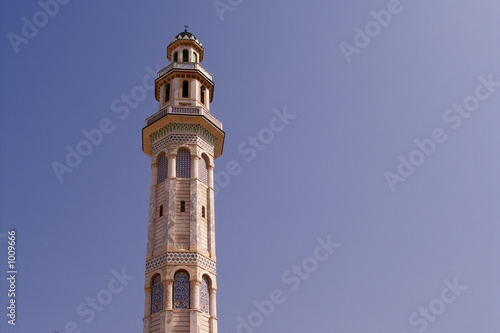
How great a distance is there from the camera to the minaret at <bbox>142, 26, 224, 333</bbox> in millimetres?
26359

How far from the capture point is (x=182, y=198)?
2906cm

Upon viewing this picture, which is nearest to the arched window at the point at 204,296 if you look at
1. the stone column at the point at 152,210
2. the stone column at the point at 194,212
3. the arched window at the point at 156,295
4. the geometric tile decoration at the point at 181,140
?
the stone column at the point at 194,212

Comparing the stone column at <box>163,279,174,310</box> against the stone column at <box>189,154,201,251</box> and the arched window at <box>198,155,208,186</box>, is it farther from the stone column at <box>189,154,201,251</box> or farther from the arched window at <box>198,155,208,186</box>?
the arched window at <box>198,155,208,186</box>

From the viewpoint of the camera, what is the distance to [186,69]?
110ft

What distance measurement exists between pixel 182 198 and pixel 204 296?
17.4ft

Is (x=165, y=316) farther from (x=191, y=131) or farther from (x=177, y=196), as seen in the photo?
(x=191, y=131)

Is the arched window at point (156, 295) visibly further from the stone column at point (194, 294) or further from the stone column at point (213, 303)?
the stone column at point (213, 303)

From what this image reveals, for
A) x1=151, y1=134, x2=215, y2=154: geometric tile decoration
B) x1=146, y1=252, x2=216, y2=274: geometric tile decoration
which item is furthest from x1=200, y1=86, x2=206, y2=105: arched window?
x1=146, y1=252, x2=216, y2=274: geometric tile decoration

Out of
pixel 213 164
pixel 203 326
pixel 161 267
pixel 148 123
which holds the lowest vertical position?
pixel 203 326

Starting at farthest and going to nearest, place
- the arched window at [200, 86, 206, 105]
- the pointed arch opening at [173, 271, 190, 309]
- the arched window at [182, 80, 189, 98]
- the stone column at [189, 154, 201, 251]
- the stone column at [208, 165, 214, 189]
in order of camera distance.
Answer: the arched window at [200, 86, 206, 105]
the arched window at [182, 80, 189, 98]
the stone column at [208, 165, 214, 189]
the stone column at [189, 154, 201, 251]
the pointed arch opening at [173, 271, 190, 309]

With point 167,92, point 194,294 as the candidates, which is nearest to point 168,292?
point 194,294

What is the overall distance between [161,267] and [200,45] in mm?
15658

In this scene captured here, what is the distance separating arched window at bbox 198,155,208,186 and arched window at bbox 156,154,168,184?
1.86m

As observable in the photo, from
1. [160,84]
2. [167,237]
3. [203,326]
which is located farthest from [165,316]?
[160,84]
